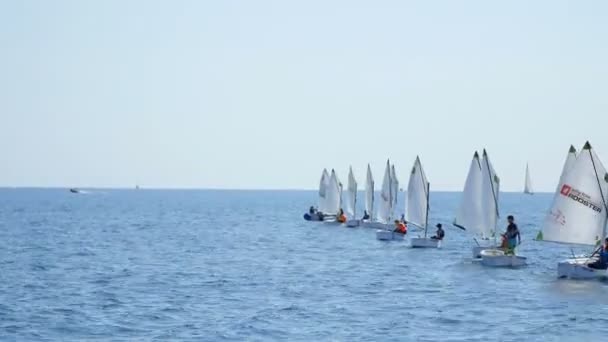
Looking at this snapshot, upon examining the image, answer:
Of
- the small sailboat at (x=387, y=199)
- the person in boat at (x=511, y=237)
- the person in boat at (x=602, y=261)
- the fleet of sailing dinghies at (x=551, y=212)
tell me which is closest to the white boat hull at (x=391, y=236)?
the fleet of sailing dinghies at (x=551, y=212)

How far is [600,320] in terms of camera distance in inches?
1617

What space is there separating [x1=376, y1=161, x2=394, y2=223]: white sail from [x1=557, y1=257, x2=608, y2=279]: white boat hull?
5071 centimetres

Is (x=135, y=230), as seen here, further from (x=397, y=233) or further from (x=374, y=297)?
(x=374, y=297)

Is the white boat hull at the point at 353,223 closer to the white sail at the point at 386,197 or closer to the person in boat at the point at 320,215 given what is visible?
the white sail at the point at 386,197

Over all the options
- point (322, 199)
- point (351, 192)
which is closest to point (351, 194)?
point (351, 192)

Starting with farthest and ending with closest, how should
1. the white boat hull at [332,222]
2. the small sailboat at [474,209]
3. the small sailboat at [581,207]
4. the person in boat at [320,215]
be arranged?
the person in boat at [320,215] < the white boat hull at [332,222] < the small sailboat at [474,209] < the small sailboat at [581,207]

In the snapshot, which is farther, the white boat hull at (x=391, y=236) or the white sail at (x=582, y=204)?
the white boat hull at (x=391, y=236)

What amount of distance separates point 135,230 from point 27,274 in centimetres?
5737

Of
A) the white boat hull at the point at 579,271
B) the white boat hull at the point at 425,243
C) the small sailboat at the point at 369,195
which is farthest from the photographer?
the small sailboat at the point at 369,195

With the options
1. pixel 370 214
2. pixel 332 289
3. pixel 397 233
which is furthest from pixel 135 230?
pixel 332 289

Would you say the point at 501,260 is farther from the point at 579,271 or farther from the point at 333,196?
the point at 333,196

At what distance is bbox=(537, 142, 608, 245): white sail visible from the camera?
5403 cm

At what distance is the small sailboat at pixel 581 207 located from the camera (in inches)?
2122

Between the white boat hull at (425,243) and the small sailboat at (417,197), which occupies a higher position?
the small sailboat at (417,197)
